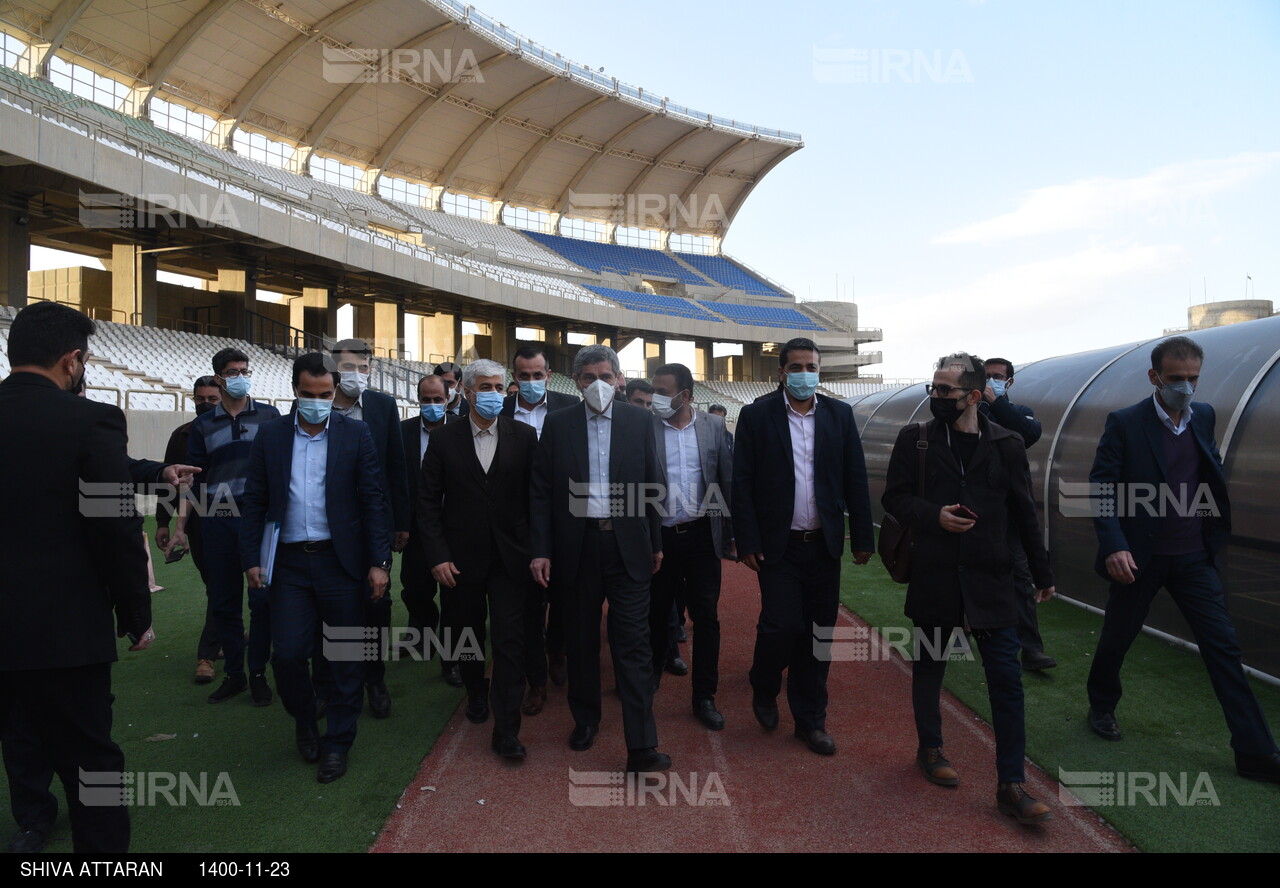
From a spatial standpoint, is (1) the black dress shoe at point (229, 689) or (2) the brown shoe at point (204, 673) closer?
(1) the black dress shoe at point (229, 689)

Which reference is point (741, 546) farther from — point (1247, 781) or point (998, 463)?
point (1247, 781)

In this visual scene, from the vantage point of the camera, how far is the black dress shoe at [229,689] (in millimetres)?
4828

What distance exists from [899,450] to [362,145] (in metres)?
37.1

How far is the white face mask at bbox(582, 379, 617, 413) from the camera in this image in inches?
162

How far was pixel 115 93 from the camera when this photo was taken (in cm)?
2578

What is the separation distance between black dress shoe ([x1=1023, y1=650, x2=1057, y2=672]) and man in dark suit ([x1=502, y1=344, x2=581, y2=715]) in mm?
3420

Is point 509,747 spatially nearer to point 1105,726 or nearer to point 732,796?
point 732,796

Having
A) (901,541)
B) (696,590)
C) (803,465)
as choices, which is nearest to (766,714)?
(696,590)

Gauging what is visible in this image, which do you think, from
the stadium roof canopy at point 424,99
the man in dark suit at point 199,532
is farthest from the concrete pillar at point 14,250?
the man in dark suit at point 199,532

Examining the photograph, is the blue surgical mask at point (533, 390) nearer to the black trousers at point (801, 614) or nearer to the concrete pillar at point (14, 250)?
the black trousers at point (801, 614)

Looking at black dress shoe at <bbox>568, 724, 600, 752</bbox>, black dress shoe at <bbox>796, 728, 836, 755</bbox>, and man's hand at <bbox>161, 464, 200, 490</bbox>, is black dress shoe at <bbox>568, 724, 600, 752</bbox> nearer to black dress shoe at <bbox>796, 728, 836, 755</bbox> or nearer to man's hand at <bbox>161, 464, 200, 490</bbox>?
black dress shoe at <bbox>796, 728, 836, 755</bbox>

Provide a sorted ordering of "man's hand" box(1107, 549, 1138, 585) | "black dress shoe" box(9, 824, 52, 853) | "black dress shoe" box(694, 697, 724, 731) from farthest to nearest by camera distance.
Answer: "black dress shoe" box(694, 697, 724, 731), "man's hand" box(1107, 549, 1138, 585), "black dress shoe" box(9, 824, 52, 853)

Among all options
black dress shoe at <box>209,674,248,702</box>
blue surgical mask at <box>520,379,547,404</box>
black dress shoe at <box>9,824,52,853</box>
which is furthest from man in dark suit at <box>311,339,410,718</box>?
black dress shoe at <box>9,824,52,853</box>

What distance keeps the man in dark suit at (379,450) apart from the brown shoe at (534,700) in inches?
34.4
